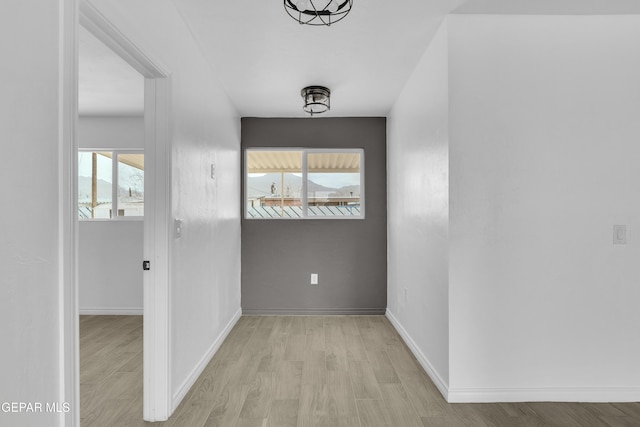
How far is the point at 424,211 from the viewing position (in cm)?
302

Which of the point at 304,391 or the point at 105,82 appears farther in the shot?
the point at 105,82

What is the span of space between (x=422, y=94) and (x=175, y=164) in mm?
1934

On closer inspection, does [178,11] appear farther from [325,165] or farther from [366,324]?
[366,324]

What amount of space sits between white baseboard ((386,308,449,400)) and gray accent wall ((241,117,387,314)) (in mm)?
700

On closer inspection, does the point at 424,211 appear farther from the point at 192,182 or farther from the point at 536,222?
the point at 192,182

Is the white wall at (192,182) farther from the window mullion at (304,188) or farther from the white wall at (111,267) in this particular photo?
the white wall at (111,267)

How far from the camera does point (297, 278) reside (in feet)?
15.6

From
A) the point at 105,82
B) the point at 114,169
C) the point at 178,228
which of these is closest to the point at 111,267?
the point at 114,169

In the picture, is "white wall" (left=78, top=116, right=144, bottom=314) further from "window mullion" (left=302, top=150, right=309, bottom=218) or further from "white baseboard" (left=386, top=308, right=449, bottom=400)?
"white baseboard" (left=386, top=308, right=449, bottom=400)

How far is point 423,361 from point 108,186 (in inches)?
161

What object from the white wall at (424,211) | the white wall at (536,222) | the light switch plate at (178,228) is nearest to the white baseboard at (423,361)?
the white wall at (424,211)

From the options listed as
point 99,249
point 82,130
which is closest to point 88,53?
point 82,130

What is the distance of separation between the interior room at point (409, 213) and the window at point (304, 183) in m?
1.33

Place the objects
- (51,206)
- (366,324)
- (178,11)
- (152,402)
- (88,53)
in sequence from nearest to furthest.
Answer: (51,206) → (152,402) → (178,11) → (88,53) → (366,324)
